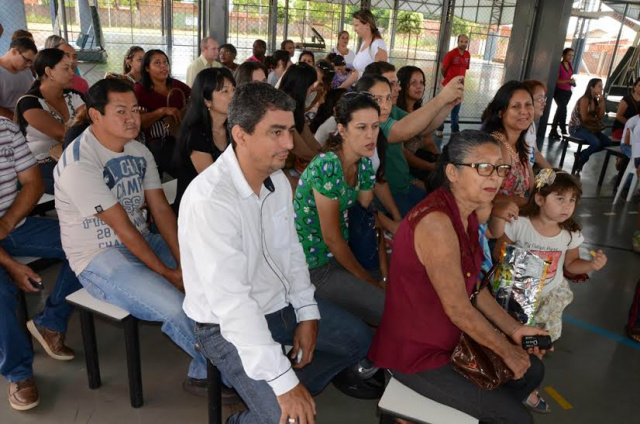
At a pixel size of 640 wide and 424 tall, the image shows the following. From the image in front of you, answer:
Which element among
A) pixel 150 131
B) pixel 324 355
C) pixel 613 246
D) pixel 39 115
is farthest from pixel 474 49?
pixel 324 355

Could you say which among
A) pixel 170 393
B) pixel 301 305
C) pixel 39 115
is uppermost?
pixel 39 115

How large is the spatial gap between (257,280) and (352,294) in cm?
59

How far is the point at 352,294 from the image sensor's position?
2219mm

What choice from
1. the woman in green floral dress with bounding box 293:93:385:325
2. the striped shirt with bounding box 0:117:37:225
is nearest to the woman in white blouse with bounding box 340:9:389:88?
the woman in green floral dress with bounding box 293:93:385:325

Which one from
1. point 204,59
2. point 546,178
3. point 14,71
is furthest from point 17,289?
point 204,59

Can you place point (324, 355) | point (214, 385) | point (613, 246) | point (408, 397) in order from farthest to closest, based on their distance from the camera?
point (613, 246) < point (324, 355) < point (214, 385) < point (408, 397)

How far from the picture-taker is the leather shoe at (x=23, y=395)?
2.21 meters

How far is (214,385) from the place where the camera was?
1885mm

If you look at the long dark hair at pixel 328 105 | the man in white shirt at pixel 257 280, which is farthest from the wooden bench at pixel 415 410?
the long dark hair at pixel 328 105

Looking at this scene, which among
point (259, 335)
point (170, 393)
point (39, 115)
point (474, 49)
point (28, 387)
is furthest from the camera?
point (474, 49)

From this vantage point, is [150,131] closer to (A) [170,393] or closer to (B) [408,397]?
(A) [170,393]

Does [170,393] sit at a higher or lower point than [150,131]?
lower

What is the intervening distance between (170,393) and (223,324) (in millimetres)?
1072

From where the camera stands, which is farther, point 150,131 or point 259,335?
point 150,131
